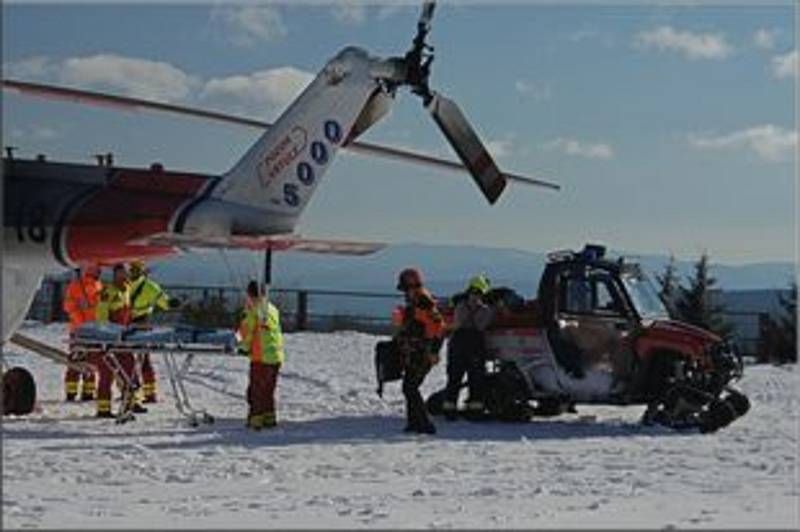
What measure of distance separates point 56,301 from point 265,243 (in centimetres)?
1695

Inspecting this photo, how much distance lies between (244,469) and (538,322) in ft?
16.4

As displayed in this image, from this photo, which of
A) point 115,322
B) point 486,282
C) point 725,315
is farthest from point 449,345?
point 725,315

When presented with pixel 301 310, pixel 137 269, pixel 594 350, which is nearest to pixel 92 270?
pixel 137 269

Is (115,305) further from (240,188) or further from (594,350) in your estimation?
(594,350)

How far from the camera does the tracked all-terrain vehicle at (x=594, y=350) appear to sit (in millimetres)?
13828

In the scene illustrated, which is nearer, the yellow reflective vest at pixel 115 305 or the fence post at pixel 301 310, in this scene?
the yellow reflective vest at pixel 115 305

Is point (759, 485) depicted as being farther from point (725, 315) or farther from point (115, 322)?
point (725, 315)

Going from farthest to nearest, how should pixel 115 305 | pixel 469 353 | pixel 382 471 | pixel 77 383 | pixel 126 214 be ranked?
pixel 77 383 < pixel 115 305 < pixel 126 214 < pixel 469 353 < pixel 382 471

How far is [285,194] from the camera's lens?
14.2 m

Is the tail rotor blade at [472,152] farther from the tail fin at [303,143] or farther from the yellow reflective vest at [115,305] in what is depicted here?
the yellow reflective vest at [115,305]

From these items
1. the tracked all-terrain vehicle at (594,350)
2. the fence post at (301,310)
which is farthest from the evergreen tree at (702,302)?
the tracked all-terrain vehicle at (594,350)

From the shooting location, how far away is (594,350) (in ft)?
46.4

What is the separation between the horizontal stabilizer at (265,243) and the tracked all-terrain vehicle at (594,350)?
1802mm

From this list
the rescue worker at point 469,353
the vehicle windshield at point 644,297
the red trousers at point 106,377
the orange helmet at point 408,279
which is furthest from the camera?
the vehicle windshield at point 644,297
